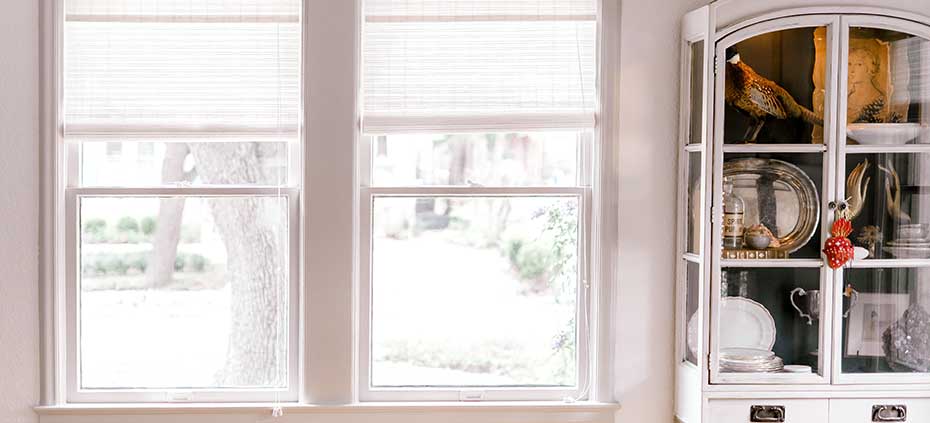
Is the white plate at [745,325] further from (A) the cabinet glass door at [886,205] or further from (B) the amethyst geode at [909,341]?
(B) the amethyst geode at [909,341]

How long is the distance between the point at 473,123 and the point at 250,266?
39.1 inches

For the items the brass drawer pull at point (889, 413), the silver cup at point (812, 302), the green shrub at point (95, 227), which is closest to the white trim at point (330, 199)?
the green shrub at point (95, 227)

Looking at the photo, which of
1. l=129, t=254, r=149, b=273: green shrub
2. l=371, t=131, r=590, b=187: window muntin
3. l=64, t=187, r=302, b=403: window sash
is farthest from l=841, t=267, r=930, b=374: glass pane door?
l=129, t=254, r=149, b=273: green shrub

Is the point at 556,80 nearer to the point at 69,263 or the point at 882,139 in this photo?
the point at 882,139

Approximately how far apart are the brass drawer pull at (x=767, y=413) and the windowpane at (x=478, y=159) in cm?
102

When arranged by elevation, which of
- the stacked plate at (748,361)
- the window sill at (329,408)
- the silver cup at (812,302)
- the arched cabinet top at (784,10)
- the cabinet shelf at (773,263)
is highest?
the arched cabinet top at (784,10)

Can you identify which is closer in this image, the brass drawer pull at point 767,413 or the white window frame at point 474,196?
the brass drawer pull at point 767,413

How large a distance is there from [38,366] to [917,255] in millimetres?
3132

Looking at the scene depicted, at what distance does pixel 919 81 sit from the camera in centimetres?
298

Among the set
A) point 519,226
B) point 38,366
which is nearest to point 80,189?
point 38,366

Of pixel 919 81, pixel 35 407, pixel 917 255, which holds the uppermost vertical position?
pixel 919 81

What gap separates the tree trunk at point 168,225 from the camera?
327 cm

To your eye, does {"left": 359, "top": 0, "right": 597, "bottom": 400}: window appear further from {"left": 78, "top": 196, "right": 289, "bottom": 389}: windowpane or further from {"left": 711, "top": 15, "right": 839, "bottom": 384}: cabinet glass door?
{"left": 711, "top": 15, "right": 839, "bottom": 384}: cabinet glass door

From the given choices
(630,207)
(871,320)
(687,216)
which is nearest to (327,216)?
(630,207)
